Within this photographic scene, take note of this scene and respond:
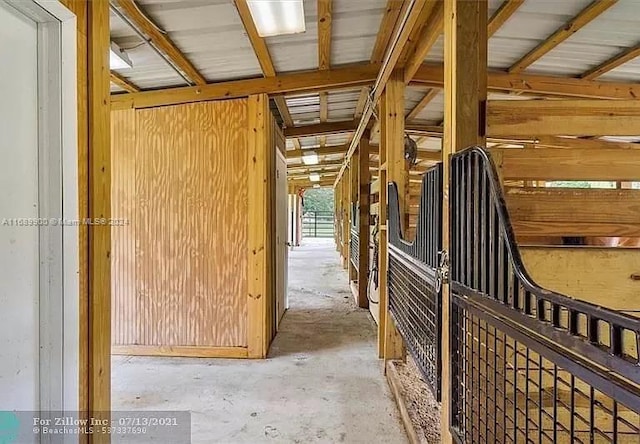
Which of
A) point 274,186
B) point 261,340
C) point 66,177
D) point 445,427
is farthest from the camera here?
point 274,186

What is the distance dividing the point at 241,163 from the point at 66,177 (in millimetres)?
2337

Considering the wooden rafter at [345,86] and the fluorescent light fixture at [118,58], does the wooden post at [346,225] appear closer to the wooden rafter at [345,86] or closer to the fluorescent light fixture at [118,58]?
the wooden rafter at [345,86]

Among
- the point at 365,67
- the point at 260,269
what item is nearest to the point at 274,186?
the point at 260,269

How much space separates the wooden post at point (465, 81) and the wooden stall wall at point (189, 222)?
2.25 metres

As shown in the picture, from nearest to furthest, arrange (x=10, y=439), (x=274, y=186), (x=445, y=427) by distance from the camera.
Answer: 1. (x=10, y=439)
2. (x=445, y=427)
3. (x=274, y=186)

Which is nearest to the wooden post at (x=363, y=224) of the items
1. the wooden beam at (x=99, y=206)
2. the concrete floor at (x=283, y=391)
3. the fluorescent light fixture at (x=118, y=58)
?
the concrete floor at (x=283, y=391)

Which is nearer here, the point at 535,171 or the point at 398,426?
the point at 535,171

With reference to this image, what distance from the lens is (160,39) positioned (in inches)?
101

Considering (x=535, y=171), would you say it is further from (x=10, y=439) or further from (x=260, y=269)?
(x=260, y=269)

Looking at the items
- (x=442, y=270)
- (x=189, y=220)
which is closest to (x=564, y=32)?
(x=442, y=270)

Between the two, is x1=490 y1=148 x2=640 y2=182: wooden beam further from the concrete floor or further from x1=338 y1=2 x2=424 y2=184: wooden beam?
the concrete floor

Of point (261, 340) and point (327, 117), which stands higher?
point (327, 117)

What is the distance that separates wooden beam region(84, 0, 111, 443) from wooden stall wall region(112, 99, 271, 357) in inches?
81.6

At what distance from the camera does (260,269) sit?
3631mm
